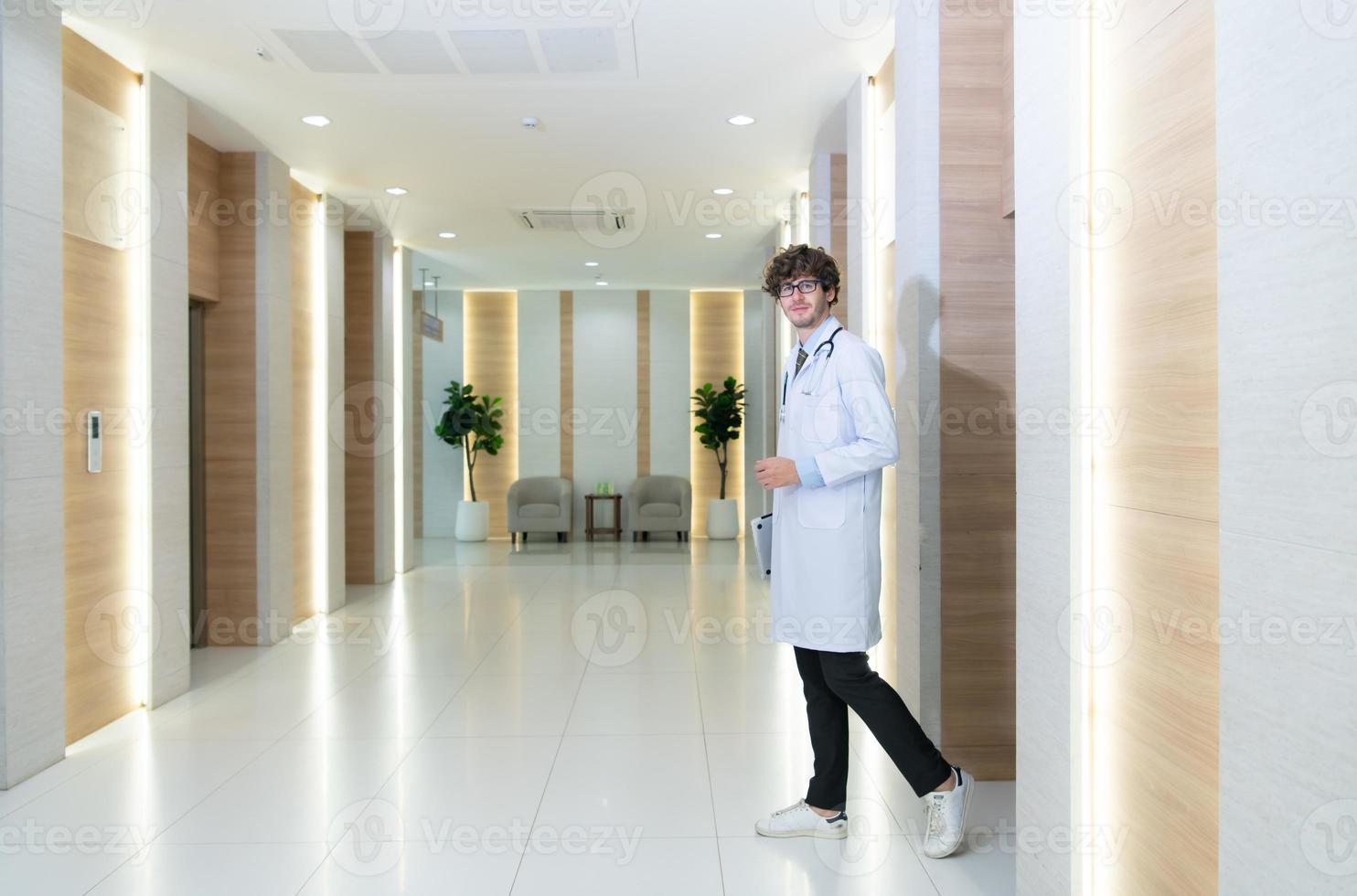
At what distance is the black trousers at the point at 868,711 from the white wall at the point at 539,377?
33.3 ft

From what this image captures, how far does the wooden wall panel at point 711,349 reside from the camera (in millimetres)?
13023

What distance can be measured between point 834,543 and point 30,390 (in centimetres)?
333

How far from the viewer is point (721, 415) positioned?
12289mm

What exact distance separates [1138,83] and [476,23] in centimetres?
326

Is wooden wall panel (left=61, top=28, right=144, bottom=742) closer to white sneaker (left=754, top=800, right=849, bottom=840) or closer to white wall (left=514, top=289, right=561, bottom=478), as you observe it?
white sneaker (left=754, top=800, right=849, bottom=840)

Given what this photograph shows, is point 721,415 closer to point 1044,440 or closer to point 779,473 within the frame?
point 779,473

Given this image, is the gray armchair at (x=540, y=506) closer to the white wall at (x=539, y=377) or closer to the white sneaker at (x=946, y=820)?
the white wall at (x=539, y=377)

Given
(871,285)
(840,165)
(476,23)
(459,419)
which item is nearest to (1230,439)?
(871,285)

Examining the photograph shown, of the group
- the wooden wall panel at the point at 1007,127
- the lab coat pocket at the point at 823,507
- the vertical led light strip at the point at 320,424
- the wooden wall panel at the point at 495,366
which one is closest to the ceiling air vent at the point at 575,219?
the vertical led light strip at the point at 320,424

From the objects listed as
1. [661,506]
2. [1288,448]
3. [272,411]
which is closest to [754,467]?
[1288,448]

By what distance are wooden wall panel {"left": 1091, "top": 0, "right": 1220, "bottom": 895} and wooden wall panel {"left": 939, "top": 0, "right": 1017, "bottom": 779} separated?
146cm

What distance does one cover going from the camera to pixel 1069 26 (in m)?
2.23

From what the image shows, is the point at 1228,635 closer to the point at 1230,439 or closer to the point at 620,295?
the point at 1230,439

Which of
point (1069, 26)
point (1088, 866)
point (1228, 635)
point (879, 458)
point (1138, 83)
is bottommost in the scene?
point (1088, 866)
